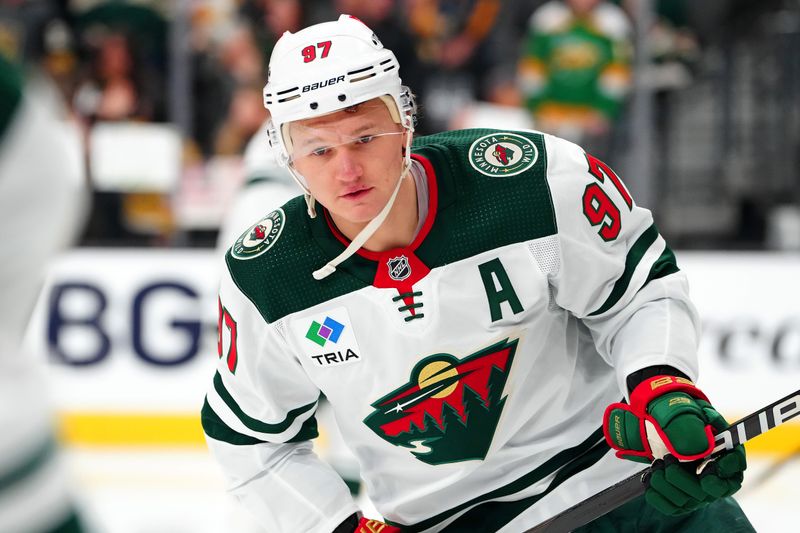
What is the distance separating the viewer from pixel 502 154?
1.79 m

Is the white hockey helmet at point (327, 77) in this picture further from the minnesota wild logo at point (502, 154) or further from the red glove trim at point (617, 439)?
the red glove trim at point (617, 439)

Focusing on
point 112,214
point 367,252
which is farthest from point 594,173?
point 112,214

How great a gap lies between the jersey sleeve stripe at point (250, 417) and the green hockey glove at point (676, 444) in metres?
0.49

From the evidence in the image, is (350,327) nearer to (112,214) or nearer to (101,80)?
(112,214)

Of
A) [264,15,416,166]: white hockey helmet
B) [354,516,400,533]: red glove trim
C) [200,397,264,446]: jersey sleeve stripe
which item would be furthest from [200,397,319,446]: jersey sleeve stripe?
[264,15,416,166]: white hockey helmet

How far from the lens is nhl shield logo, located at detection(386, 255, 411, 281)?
174 cm

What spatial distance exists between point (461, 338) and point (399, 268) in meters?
0.14

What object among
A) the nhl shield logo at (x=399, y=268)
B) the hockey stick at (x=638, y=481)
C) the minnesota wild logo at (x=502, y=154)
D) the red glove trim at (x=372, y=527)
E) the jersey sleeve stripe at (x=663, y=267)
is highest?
the minnesota wild logo at (x=502, y=154)

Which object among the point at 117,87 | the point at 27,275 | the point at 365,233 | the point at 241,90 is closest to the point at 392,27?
the point at 241,90

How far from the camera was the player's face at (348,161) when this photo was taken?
1684mm

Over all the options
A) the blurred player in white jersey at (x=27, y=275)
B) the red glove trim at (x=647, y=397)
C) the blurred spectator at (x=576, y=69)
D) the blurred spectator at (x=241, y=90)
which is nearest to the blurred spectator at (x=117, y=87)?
the blurred spectator at (x=241, y=90)

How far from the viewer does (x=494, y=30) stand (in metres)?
4.61

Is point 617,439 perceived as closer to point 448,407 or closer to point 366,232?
point 448,407

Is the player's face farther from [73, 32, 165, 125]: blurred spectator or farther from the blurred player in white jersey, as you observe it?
[73, 32, 165, 125]: blurred spectator
